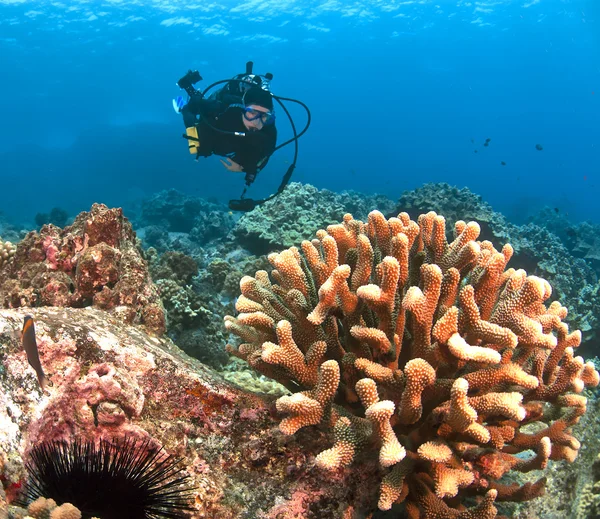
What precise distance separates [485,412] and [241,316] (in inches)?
62.0

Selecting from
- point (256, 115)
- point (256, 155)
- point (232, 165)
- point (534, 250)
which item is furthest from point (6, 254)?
point (534, 250)

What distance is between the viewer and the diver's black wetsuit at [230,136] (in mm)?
7309

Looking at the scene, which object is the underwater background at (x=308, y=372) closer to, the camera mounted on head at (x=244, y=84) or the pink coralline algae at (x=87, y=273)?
the pink coralline algae at (x=87, y=273)

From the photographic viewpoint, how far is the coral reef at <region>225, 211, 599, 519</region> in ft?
6.81

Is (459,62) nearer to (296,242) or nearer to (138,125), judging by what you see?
(138,125)

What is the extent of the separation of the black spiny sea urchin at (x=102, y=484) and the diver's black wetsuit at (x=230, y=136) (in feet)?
20.2

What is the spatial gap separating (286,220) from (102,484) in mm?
9981

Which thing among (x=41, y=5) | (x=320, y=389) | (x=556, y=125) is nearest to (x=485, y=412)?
(x=320, y=389)

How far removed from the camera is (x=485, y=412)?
2.15 m

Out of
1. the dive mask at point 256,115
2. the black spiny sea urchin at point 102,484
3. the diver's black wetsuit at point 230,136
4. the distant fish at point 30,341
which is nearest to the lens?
the black spiny sea urchin at point 102,484

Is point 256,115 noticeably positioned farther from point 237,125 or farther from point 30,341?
point 30,341

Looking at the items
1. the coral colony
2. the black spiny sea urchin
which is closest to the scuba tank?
the coral colony

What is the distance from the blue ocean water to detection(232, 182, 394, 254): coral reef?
24.2 m

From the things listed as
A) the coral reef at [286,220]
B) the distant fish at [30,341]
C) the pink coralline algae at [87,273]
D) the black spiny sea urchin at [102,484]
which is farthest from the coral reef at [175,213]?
the black spiny sea urchin at [102,484]
